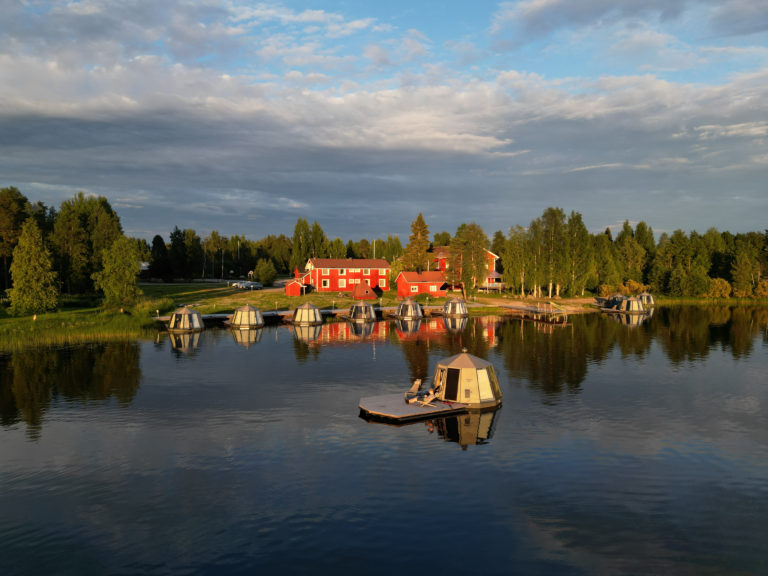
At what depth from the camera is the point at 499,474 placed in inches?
795

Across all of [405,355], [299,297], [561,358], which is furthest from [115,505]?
[299,297]

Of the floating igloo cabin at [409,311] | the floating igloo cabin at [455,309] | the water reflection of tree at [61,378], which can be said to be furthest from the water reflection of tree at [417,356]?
the floating igloo cabin at [455,309]

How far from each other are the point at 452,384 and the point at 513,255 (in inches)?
2911

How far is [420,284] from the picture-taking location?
9588cm

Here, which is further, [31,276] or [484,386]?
[31,276]

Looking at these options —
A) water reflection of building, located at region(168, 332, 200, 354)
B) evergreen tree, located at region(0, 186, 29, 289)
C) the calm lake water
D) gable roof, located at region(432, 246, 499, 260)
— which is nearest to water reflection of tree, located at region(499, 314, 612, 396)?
the calm lake water

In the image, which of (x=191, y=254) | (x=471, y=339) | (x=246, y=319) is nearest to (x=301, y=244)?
(x=191, y=254)

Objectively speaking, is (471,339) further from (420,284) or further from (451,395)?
(420,284)

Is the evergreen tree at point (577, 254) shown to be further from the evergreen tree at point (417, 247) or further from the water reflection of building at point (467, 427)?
the water reflection of building at point (467, 427)

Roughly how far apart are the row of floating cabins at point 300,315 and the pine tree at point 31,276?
14.0 m

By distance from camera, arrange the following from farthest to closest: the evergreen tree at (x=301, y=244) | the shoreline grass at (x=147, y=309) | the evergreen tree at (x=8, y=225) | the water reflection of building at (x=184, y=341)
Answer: the evergreen tree at (x=301, y=244) < the evergreen tree at (x=8, y=225) < the shoreline grass at (x=147, y=309) < the water reflection of building at (x=184, y=341)

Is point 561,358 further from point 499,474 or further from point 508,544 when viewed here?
point 508,544

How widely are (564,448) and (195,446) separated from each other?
17.1 meters

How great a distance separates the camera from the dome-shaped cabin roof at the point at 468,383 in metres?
28.8
